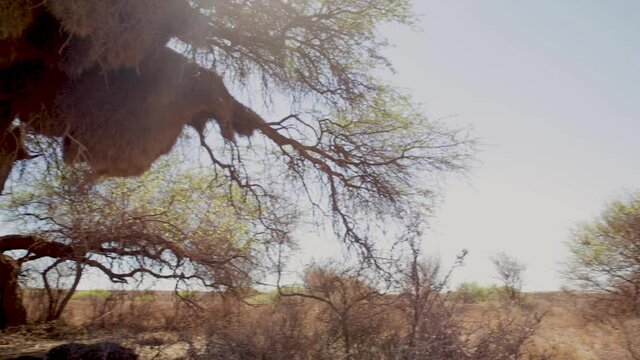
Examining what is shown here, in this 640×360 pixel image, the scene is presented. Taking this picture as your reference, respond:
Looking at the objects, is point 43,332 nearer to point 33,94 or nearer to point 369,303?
point 33,94

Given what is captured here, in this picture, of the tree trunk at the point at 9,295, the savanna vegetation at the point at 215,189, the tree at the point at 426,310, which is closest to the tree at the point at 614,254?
the savanna vegetation at the point at 215,189

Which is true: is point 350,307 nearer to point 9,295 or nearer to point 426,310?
point 426,310

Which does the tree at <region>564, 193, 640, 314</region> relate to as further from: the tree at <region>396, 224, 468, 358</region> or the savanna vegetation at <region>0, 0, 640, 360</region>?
the tree at <region>396, 224, 468, 358</region>

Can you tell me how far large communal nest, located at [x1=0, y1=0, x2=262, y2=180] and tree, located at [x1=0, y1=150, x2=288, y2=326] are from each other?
8.80 feet

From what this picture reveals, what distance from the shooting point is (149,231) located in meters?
13.8

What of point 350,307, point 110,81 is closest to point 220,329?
point 350,307

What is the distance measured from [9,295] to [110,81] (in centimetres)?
891

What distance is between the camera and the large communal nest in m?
8.44

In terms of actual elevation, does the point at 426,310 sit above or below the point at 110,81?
below

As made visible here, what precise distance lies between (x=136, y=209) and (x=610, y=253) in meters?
13.1

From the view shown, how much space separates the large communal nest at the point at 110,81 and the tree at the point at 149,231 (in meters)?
2.68

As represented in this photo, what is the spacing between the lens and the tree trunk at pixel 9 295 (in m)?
15.5

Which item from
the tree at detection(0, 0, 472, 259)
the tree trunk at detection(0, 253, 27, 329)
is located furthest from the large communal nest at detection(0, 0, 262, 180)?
the tree trunk at detection(0, 253, 27, 329)

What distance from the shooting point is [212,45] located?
10273mm
